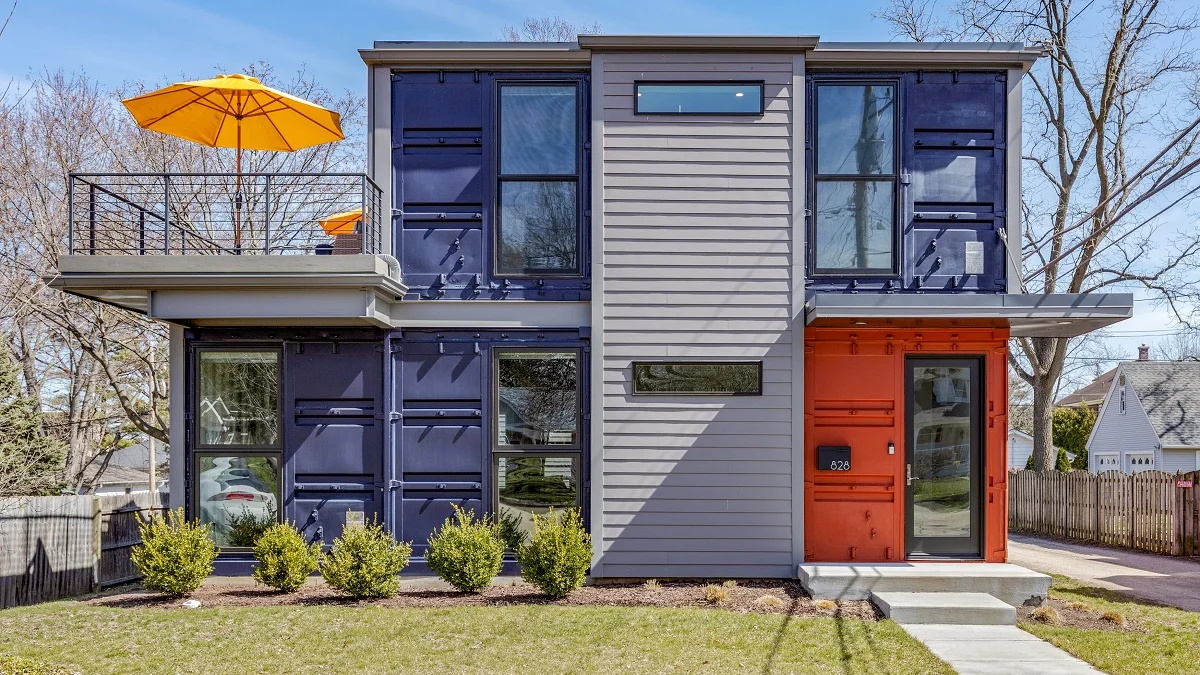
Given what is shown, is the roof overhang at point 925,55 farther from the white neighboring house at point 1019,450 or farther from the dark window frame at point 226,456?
the white neighboring house at point 1019,450

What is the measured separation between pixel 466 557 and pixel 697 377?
2.88 m

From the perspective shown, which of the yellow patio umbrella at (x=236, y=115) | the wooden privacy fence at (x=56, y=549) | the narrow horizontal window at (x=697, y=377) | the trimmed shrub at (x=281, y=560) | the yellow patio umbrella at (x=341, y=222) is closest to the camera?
the trimmed shrub at (x=281, y=560)

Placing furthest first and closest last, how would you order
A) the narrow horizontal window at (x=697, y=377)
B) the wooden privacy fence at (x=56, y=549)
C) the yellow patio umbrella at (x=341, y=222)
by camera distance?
the wooden privacy fence at (x=56, y=549), the yellow patio umbrella at (x=341, y=222), the narrow horizontal window at (x=697, y=377)

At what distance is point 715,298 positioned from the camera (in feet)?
27.4

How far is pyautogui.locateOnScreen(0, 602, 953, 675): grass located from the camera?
5637 millimetres

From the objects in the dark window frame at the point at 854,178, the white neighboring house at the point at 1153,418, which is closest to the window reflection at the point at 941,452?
the dark window frame at the point at 854,178

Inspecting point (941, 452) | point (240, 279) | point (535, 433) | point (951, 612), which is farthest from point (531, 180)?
point (951, 612)

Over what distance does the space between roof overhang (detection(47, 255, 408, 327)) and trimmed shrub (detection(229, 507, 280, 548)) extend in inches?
80.6

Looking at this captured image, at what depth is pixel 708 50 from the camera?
331 inches

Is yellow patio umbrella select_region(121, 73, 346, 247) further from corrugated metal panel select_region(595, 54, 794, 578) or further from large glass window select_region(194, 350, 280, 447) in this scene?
corrugated metal panel select_region(595, 54, 794, 578)

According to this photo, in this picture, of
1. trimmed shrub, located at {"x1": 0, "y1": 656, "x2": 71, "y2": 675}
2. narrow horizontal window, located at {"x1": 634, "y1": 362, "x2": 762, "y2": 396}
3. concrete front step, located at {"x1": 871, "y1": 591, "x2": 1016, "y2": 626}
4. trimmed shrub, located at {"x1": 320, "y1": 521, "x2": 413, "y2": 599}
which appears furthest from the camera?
narrow horizontal window, located at {"x1": 634, "y1": 362, "x2": 762, "y2": 396}

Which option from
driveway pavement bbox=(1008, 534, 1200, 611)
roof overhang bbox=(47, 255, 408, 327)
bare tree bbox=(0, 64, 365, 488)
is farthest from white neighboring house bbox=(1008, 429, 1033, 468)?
roof overhang bbox=(47, 255, 408, 327)

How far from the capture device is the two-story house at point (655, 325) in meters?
8.29

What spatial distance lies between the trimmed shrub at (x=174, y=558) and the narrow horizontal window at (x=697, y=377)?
4.40 metres
